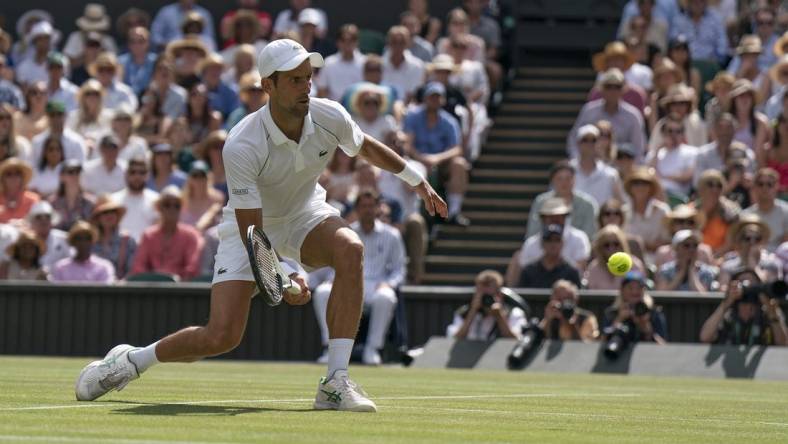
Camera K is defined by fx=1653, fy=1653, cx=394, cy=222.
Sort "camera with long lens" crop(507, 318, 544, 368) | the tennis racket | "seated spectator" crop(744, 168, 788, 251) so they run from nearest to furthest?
the tennis racket
"camera with long lens" crop(507, 318, 544, 368)
"seated spectator" crop(744, 168, 788, 251)

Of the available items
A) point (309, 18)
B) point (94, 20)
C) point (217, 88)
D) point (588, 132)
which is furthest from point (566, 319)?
point (94, 20)

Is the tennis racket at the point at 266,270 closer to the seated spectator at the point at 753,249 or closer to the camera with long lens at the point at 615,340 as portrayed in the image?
the camera with long lens at the point at 615,340

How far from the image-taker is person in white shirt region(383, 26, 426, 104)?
804 inches

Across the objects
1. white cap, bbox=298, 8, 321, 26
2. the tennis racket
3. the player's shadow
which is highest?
white cap, bbox=298, 8, 321, 26

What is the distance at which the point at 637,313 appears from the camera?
14945mm

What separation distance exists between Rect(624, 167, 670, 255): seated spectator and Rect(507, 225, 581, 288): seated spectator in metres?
0.98

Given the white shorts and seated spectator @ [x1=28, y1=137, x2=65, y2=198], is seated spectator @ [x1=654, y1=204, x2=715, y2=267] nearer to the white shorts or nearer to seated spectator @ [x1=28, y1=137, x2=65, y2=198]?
seated spectator @ [x1=28, y1=137, x2=65, y2=198]

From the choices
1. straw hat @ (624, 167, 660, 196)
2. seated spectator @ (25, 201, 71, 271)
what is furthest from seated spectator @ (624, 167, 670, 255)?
seated spectator @ (25, 201, 71, 271)

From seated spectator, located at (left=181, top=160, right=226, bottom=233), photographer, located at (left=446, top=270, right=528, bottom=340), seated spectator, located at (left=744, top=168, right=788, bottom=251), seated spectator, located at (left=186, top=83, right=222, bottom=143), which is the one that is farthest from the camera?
seated spectator, located at (left=186, top=83, right=222, bottom=143)

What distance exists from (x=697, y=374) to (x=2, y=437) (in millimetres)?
9223

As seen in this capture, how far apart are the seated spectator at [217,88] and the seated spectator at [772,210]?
7178 mm

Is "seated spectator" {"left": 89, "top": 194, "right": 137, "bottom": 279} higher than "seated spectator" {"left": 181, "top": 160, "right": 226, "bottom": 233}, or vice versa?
"seated spectator" {"left": 181, "top": 160, "right": 226, "bottom": 233}

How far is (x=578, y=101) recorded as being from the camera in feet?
70.6

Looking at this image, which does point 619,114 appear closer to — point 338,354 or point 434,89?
point 434,89
